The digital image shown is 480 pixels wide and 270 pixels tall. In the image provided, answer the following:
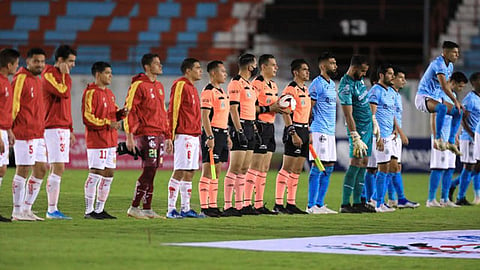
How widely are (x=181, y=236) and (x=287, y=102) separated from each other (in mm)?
3740

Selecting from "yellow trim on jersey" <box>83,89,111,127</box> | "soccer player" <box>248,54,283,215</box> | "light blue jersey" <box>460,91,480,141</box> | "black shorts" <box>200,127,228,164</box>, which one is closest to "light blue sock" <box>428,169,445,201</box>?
"light blue jersey" <box>460,91,480,141</box>

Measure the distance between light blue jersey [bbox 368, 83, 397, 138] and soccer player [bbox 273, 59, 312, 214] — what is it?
1785 millimetres

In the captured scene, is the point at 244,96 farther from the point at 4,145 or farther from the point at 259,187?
the point at 4,145

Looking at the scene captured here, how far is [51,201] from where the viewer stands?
1220 centimetres

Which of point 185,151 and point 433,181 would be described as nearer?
point 185,151

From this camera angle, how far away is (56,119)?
12.1 m

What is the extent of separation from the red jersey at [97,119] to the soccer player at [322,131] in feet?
11.1

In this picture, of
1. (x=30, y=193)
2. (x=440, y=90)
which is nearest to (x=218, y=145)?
(x=30, y=193)

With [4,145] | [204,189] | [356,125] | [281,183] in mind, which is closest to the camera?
[4,145]

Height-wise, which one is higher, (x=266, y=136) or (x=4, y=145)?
(x=266, y=136)

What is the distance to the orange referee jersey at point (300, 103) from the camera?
14062 millimetres

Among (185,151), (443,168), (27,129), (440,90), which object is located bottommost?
(443,168)

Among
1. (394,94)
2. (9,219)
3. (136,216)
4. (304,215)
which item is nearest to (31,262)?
(9,219)

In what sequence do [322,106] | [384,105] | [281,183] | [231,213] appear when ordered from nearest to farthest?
[231,213]
[281,183]
[322,106]
[384,105]
